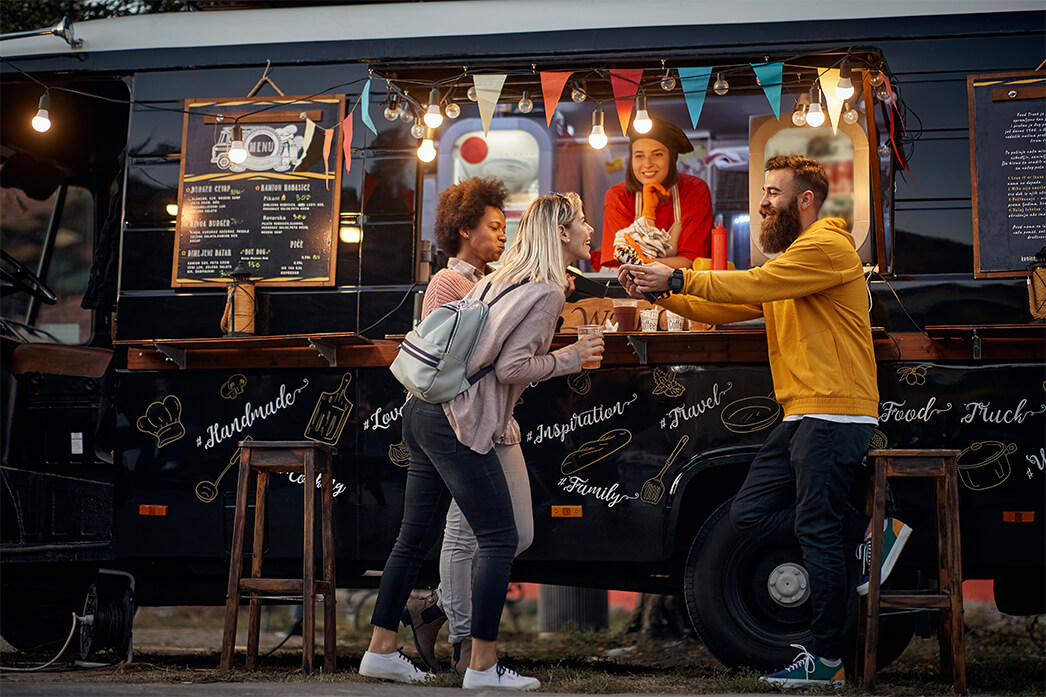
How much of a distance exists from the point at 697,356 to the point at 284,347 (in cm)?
193

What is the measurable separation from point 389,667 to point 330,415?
53.3 inches

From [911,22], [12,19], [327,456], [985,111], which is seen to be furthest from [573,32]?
[12,19]

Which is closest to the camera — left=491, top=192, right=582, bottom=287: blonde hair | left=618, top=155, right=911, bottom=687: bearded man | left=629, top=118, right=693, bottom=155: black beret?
left=491, top=192, right=582, bottom=287: blonde hair

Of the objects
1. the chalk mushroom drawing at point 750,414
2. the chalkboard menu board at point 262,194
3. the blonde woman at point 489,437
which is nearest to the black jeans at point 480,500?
the blonde woman at point 489,437

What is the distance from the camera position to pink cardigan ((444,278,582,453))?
152 inches

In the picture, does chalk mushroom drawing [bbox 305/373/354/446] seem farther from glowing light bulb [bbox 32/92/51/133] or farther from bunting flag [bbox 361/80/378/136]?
glowing light bulb [bbox 32/92/51/133]

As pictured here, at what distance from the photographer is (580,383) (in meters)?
4.90

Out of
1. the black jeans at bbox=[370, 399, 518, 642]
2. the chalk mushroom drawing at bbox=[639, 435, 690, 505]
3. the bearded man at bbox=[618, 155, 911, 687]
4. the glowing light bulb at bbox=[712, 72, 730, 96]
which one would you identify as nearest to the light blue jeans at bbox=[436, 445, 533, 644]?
the black jeans at bbox=[370, 399, 518, 642]

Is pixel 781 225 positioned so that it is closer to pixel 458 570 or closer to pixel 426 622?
pixel 458 570

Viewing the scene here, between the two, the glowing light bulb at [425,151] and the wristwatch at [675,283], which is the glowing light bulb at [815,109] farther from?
the glowing light bulb at [425,151]

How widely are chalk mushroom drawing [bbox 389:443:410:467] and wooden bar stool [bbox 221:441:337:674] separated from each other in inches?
13.1

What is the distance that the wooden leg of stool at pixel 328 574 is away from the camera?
4523mm

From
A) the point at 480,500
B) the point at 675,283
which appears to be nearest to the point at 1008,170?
the point at 675,283

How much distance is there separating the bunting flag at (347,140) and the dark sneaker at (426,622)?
2081 mm
